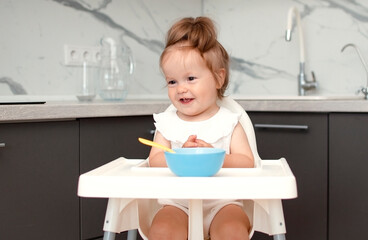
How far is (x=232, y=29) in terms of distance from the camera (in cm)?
271

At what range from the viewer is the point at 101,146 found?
5.68 feet

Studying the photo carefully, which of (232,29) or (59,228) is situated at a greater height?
(232,29)

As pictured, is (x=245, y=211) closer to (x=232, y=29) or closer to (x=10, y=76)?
(x=10, y=76)

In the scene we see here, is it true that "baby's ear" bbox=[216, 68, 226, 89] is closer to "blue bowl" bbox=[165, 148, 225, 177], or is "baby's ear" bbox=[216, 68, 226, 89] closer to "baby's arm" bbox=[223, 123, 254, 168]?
"baby's arm" bbox=[223, 123, 254, 168]

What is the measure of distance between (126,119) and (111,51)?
592mm

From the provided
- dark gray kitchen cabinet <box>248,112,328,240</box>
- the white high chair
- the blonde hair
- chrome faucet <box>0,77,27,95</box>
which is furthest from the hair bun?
chrome faucet <box>0,77,27,95</box>

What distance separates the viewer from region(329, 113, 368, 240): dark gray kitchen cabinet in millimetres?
1712

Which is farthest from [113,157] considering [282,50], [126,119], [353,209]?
[282,50]

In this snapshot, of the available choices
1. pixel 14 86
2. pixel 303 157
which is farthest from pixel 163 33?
pixel 303 157

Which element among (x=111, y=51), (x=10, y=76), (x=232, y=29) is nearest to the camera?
(x=10, y=76)

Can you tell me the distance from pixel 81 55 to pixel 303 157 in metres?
1.10

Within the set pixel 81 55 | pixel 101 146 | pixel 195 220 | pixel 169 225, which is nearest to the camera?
pixel 195 220

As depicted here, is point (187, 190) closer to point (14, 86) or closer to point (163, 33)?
point (14, 86)

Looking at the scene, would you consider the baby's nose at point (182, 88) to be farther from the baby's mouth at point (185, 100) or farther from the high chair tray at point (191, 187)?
the high chair tray at point (191, 187)
